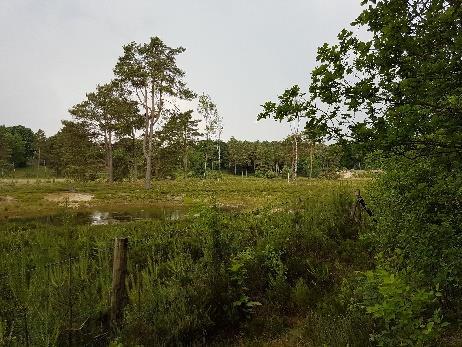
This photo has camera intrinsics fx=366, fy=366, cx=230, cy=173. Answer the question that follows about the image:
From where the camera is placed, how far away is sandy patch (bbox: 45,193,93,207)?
81.2 feet

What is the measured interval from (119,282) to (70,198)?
22.9 meters

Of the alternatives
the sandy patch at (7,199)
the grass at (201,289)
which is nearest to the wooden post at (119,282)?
the grass at (201,289)

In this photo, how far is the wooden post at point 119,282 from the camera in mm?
5652

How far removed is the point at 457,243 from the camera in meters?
4.21

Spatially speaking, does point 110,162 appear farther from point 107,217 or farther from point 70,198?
point 107,217

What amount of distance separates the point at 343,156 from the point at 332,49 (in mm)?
1234

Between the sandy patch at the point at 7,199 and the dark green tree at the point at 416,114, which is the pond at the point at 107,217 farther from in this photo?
the dark green tree at the point at 416,114

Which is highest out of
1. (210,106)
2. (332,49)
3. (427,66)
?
(210,106)

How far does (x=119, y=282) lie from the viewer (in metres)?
5.75

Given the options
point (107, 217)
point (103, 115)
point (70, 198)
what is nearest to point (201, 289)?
point (107, 217)

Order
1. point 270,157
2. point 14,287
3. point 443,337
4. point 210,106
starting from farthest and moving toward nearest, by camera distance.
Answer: point 270,157 < point 210,106 < point 14,287 < point 443,337

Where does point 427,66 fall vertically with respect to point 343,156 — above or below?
above

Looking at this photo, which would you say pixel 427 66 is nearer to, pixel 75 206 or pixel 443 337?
pixel 443 337

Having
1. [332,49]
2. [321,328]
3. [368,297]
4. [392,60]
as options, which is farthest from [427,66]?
[321,328]
